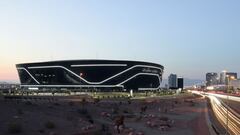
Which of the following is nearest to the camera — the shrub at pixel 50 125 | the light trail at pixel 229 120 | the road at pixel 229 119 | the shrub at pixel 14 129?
the shrub at pixel 14 129

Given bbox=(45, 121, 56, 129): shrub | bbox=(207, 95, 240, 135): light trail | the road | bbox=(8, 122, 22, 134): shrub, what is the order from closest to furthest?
bbox=(8, 122, 22, 134): shrub < bbox=(45, 121, 56, 129): shrub < bbox=(207, 95, 240, 135): light trail < the road

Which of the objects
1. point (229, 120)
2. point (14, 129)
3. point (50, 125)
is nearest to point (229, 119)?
point (229, 120)

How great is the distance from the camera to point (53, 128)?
114 feet

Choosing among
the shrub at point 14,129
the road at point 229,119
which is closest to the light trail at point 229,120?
the road at point 229,119

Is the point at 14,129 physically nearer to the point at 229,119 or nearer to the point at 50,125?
the point at 50,125

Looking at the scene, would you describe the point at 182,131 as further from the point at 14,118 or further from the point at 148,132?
the point at 14,118

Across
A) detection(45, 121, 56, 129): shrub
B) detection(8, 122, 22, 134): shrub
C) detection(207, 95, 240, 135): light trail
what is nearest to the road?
detection(207, 95, 240, 135): light trail

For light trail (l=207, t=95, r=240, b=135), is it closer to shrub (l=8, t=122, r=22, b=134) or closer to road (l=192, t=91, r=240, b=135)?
road (l=192, t=91, r=240, b=135)

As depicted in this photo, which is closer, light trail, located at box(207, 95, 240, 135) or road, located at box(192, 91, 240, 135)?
light trail, located at box(207, 95, 240, 135)

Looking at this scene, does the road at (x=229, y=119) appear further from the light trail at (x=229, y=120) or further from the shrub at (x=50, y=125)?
the shrub at (x=50, y=125)

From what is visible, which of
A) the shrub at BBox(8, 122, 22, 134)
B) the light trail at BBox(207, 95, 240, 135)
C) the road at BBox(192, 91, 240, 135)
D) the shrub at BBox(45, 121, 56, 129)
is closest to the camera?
the shrub at BBox(8, 122, 22, 134)

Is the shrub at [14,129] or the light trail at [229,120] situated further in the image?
the light trail at [229,120]

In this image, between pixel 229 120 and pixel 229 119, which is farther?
pixel 229 119

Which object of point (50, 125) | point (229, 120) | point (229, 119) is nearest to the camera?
point (50, 125)
